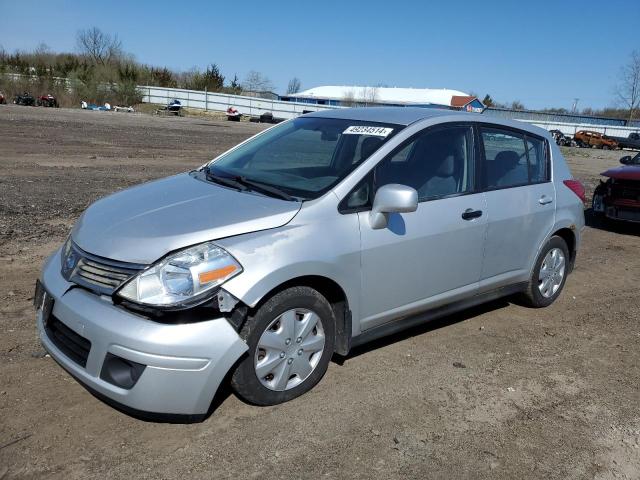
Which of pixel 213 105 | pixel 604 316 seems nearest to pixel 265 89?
pixel 213 105

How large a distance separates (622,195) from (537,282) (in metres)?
5.20

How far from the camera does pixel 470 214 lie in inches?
170

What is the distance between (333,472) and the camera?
2.90 metres

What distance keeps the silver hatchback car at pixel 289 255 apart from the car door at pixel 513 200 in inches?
→ 0.7

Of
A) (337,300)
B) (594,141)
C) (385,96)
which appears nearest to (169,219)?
(337,300)

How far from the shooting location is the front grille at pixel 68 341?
2998 millimetres

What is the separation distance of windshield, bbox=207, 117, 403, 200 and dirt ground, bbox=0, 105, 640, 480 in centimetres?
134

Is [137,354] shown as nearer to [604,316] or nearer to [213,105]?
[604,316]

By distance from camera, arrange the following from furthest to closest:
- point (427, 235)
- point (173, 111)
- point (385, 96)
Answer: point (385, 96)
point (173, 111)
point (427, 235)

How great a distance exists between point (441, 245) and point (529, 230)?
1.26m

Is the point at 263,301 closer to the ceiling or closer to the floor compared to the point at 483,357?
closer to the ceiling

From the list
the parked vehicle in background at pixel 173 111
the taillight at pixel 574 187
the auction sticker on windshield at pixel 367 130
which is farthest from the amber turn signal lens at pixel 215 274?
the parked vehicle in background at pixel 173 111

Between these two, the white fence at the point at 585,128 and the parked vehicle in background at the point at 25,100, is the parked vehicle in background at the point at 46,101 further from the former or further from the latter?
the white fence at the point at 585,128

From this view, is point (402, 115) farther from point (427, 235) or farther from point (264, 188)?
point (264, 188)
